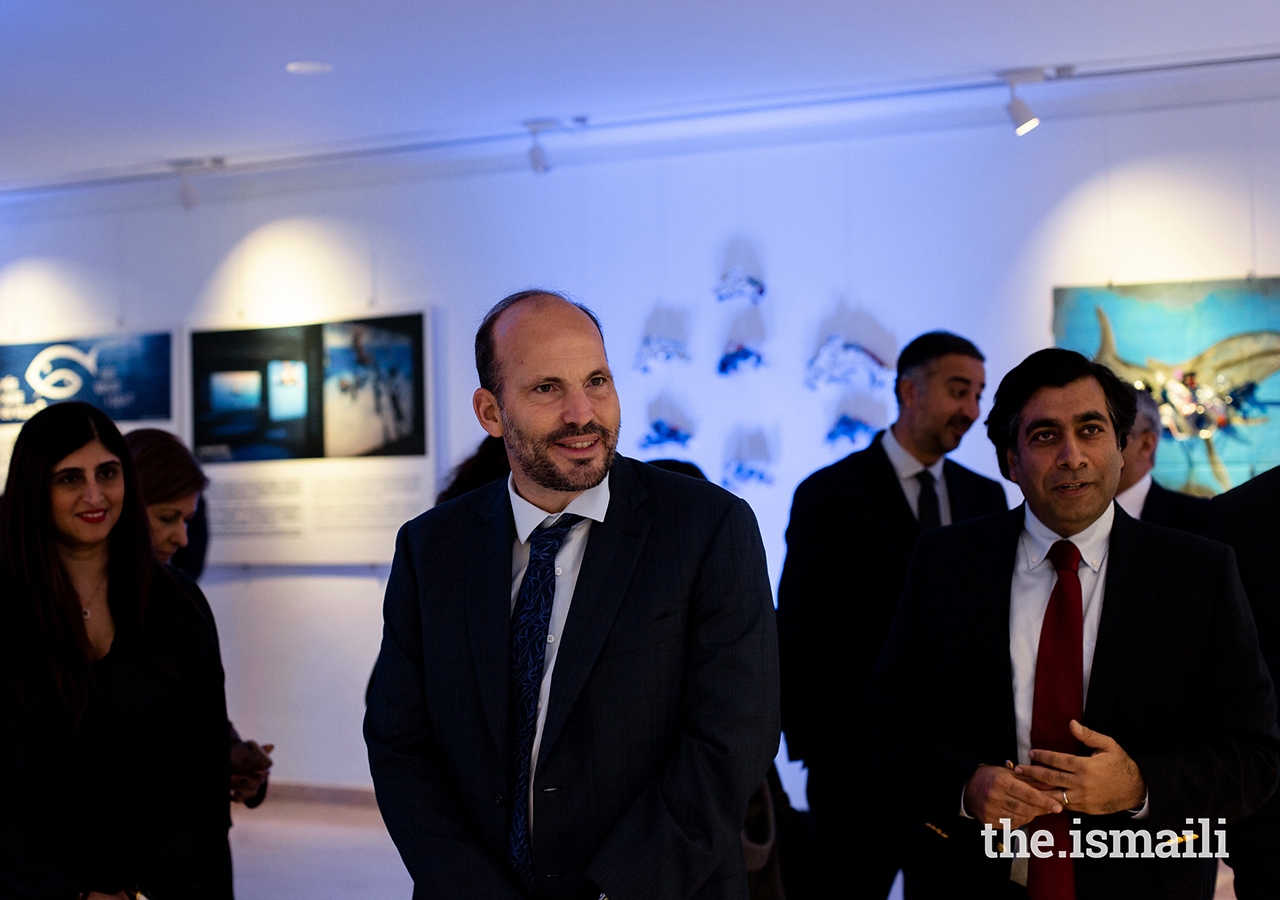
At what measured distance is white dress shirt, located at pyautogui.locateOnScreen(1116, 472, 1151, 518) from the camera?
14.1 ft

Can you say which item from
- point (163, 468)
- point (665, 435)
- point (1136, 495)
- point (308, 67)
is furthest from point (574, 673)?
point (665, 435)

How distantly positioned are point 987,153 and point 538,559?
451 cm

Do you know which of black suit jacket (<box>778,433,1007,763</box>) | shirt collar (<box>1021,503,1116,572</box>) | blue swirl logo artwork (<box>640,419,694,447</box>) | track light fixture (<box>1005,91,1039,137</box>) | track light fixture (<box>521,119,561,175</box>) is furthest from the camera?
blue swirl logo artwork (<box>640,419,694,447</box>)

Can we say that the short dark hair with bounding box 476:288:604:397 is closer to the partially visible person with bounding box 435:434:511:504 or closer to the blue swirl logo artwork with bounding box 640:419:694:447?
the partially visible person with bounding box 435:434:511:504

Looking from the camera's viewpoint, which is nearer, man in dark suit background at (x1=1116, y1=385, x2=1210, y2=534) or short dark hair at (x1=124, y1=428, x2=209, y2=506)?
short dark hair at (x1=124, y1=428, x2=209, y2=506)

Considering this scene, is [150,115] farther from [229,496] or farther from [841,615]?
A: [841,615]

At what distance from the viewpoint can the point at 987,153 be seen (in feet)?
19.1

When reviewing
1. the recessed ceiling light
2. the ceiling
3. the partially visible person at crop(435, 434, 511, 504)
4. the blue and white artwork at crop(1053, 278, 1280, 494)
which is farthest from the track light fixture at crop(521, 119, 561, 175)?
the partially visible person at crop(435, 434, 511, 504)

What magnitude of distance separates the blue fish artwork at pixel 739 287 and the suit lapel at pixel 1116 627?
12.9 ft

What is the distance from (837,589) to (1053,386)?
140 cm

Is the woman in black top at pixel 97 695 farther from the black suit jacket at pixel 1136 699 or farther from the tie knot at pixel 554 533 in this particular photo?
the black suit jacket at pixel 1136 699

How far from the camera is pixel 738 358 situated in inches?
241

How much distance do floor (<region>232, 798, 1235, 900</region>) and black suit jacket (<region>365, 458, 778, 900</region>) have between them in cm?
355

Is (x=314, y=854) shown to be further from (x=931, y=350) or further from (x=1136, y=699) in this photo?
(x=1136, y=699)
